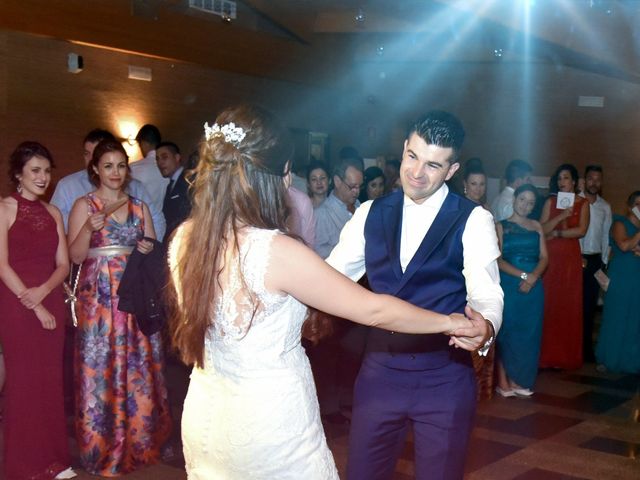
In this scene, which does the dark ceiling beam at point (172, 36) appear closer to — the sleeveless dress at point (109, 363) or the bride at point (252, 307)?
the sleeveless dress at point (109, 363)

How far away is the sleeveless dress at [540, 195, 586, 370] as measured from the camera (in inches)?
279

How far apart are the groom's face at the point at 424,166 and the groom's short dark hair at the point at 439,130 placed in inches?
0.5

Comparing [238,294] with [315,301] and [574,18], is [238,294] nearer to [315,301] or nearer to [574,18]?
[315,301]

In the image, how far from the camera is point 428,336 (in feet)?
8.78

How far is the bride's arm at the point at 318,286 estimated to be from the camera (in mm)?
2021

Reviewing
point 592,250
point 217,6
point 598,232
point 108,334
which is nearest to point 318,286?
point 108,334

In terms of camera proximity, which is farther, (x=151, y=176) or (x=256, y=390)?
(x=151, y=176)

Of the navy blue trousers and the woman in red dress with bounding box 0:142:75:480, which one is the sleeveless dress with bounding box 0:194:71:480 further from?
the navy blue trousers

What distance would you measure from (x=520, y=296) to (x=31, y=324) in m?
3.48

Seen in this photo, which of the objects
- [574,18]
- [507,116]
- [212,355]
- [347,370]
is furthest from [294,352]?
[507,116]

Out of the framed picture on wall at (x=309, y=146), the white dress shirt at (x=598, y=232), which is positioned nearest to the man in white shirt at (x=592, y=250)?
the white dress shirt at (x=598, y=232)

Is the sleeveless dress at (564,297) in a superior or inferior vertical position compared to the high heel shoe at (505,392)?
superior

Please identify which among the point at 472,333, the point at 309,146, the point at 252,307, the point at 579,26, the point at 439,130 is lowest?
the point at 472,333

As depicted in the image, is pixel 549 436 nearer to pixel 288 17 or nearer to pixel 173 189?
pixel 173 189
